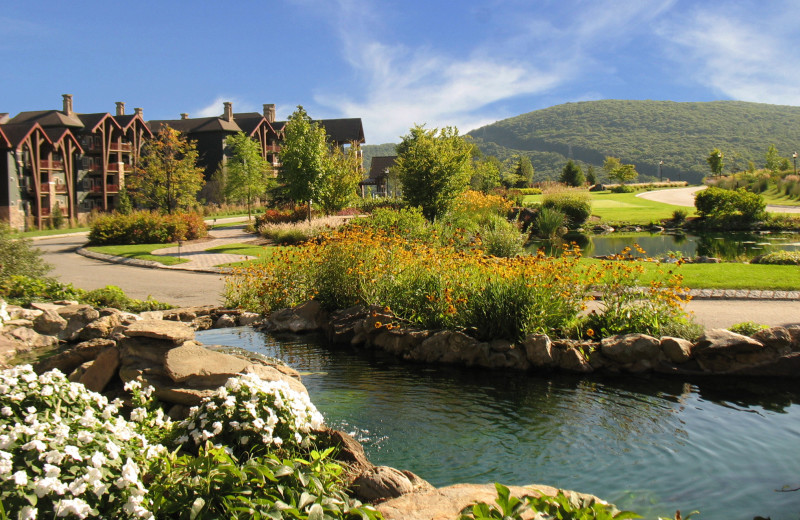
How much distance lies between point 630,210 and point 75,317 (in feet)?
135

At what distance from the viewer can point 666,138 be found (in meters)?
163

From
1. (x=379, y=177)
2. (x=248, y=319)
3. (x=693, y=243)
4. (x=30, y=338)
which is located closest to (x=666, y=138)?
(x=379, y=177)

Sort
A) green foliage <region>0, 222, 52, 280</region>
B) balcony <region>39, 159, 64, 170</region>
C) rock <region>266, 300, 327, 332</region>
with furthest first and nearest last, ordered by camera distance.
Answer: balcony <region>39, 159, 64, 170</region>, green foliage <region>0, 222, 52, 280</region>, rock <region>266, 300, 327, 332</region>

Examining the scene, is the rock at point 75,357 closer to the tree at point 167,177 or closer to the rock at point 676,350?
the rock at point 676,350

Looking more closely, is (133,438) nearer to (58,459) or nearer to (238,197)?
(58,459)

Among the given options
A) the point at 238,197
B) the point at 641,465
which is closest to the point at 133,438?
the point at 641,465

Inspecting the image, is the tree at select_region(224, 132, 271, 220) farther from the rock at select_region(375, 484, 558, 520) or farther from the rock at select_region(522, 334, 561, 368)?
the rock at select_region(375, 484, 558, 520)

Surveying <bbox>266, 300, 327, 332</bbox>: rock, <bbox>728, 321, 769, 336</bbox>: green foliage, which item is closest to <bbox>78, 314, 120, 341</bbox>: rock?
<bbox>266, 300, 327, 332</bbox>: rock

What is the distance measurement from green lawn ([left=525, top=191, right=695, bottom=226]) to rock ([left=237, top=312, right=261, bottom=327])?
104 feet

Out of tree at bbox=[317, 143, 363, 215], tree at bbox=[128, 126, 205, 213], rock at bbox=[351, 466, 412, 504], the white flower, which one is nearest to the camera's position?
the white flower

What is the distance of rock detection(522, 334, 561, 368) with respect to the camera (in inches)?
321

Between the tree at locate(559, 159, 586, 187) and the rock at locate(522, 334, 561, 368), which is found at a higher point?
the tree at locate(559, 159, 586, 187)

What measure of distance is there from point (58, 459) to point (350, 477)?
192cm

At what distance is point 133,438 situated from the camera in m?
3.64
